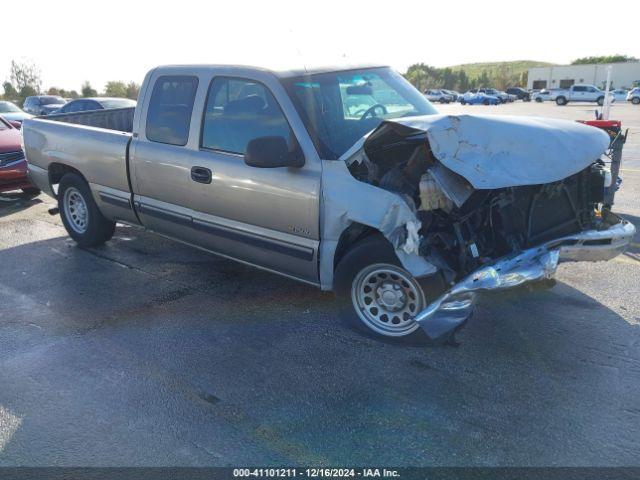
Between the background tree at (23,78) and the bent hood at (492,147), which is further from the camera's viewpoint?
the background tree at (23,78)

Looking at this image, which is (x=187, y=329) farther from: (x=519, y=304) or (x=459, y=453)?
(x=519, y=304)

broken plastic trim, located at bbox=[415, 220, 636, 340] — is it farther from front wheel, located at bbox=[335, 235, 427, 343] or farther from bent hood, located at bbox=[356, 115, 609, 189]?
bent hood, located at bbox=[356, 115, 609, 189]

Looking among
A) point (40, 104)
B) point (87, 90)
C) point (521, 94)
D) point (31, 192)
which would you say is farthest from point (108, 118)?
point (521, 94)

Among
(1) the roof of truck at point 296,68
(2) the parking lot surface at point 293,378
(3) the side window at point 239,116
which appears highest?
(1) the roof of truck at point 296,68

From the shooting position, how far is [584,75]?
74188 mm

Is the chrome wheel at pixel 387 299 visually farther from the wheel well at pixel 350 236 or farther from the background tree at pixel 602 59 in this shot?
the background tree at pixel 602 59

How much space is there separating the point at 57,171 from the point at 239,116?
3.13 metres

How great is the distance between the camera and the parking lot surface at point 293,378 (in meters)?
2.96

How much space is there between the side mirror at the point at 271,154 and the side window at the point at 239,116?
6.2 inches

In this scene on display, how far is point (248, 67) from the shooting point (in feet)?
14.7

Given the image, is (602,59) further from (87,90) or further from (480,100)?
(87,90)

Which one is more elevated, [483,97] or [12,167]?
[483,97]

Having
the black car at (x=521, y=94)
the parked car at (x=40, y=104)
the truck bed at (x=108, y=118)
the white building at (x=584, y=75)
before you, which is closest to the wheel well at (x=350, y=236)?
the truck bed at (x=108, y=118)

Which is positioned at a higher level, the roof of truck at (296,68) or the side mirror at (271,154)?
the roof of truck at (296,68)
